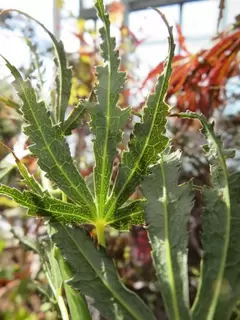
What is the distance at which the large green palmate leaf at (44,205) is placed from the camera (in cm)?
27

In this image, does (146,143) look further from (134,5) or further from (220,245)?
(134,5)

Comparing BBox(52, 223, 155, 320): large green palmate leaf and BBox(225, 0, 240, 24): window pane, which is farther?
BBox(225, 0, 240, 24): window pane

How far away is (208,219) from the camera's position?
25cm

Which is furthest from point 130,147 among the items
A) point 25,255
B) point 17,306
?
point 25,255

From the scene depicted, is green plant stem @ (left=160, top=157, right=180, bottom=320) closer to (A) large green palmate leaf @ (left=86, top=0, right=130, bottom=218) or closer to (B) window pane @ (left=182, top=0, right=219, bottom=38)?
(A) large green palmate leaf @ (left=86, top=0, right=130, bottom=218)

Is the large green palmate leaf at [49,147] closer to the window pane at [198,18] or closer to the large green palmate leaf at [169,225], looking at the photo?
Result: the large green palmate leaf at [169,225]

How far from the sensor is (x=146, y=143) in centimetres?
27

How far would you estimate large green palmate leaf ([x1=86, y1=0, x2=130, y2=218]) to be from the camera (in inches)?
10.7

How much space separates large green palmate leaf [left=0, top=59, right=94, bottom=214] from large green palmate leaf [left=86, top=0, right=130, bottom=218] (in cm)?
2

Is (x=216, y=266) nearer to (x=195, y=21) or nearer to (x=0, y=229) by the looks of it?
(x=0, y=229)

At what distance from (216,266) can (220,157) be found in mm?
50

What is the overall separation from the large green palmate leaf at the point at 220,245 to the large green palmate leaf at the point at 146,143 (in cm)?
3

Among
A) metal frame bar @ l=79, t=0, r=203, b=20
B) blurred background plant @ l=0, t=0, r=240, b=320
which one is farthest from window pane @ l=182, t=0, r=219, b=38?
blurred background plant @ l=0, t=0, r=240, b=320

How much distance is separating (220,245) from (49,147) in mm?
96
